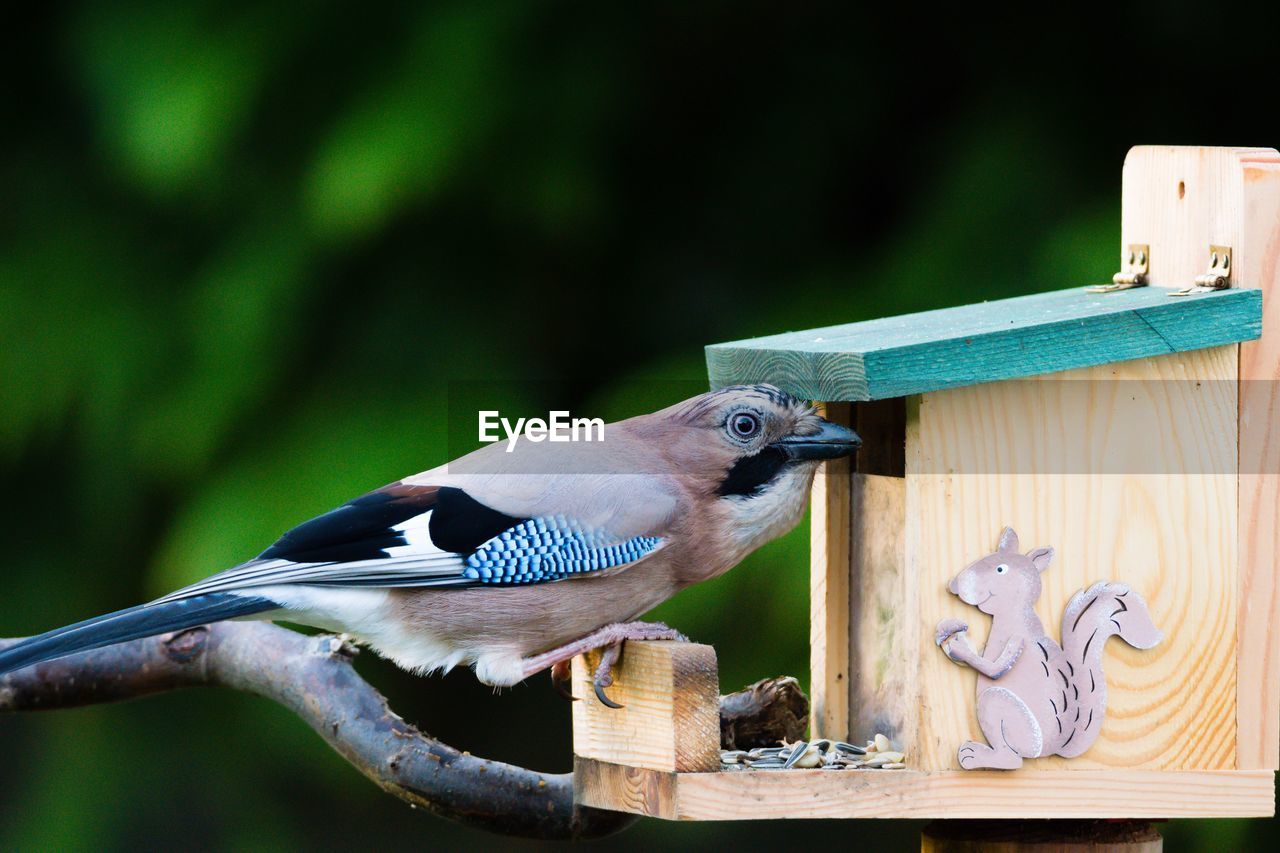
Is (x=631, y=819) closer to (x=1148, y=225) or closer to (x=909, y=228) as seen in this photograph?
(x=1148, y=225)

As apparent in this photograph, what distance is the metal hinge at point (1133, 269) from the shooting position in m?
3.38

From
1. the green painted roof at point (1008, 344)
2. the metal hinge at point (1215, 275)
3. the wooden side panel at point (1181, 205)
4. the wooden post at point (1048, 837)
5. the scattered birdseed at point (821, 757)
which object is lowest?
the wooden post at point (1048, 837)

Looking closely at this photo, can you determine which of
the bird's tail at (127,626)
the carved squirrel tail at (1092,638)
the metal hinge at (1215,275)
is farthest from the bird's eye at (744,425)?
the bird's tail at (127,626)

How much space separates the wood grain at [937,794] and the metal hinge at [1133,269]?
0.90 metres

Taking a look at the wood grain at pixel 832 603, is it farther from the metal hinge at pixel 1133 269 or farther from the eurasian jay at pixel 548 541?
the metal hinge at pixel 1133 269

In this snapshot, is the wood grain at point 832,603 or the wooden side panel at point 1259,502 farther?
the wood grain at point 832,603

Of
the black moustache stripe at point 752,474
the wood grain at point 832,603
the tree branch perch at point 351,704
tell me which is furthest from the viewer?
the tree branch perch at point 351,704

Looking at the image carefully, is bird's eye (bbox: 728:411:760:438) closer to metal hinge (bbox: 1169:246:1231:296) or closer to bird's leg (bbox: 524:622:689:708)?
bird's leg (bbox: 524:622:689:708)

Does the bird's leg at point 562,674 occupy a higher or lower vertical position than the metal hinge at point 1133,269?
lower

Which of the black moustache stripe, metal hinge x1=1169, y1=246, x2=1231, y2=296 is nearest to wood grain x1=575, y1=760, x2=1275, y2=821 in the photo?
the black moustache stripe

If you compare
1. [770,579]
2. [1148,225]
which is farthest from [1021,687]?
[770,579]

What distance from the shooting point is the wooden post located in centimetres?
312

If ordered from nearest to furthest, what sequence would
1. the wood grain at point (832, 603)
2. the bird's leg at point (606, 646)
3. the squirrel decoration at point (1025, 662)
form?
the squirrel decoration at point (1025, 662)
the bird's leg at point (606, 646)
the wood grain at point (832, 603)

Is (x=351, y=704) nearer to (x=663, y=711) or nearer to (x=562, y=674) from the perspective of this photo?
(x=562, y=674)
